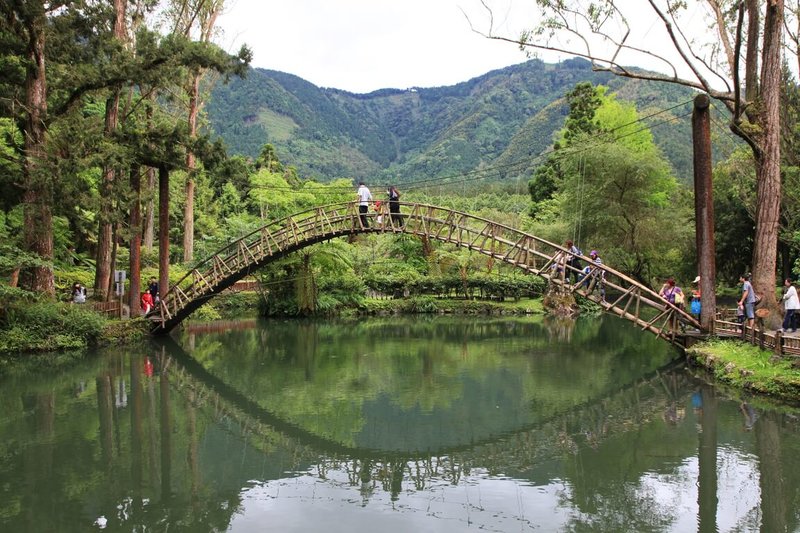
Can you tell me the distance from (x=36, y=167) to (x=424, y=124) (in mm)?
141740

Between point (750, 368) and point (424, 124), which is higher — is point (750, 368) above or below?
below

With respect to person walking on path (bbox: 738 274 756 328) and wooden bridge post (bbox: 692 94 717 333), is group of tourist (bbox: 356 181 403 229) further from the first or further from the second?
person walking on path (bbox: 738 274 756 328)

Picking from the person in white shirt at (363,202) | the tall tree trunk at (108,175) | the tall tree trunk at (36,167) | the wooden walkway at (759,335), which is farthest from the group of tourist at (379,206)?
the wooden walkway at (759,335)

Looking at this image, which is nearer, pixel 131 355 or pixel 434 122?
pixel 131 355

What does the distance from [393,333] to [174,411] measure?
13.1 m

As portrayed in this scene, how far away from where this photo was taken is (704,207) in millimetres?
16234

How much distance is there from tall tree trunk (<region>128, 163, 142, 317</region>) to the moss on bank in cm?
1683

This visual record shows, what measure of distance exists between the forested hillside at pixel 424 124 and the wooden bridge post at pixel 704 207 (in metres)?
52.4

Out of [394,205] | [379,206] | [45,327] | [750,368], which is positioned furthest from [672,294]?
[45,327]

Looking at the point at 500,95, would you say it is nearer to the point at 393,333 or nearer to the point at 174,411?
the point at 393,333

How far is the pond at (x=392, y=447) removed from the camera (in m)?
8.06

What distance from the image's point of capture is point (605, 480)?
9195 mm

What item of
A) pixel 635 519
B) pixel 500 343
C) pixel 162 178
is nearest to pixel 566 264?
pixel 500 343

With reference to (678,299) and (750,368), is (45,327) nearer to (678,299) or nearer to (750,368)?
(678,299)
